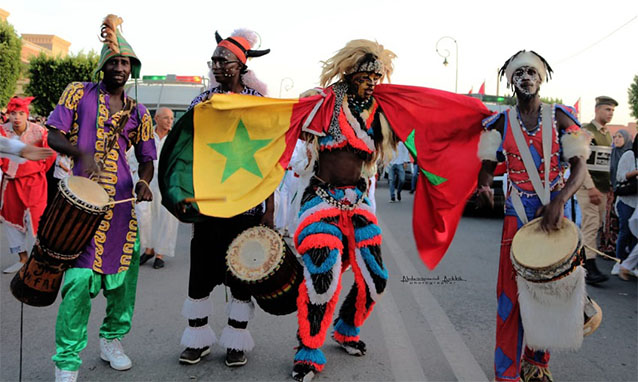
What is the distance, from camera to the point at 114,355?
13.4 ft

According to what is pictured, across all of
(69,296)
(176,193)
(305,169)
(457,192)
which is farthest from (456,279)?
(69,296)

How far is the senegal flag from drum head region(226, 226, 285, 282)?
1.04 feet

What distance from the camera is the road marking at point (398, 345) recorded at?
404 centimetres

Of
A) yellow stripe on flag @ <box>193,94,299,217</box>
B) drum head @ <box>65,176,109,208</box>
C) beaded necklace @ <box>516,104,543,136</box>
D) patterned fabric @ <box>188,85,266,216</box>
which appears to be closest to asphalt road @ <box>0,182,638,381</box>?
patterned fabric @ <box>188,85,266,216</box>

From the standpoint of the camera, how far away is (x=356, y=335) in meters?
4.41

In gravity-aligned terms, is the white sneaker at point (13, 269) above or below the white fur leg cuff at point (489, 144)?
below

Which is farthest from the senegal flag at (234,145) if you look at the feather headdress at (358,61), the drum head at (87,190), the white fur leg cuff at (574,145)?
the white fur leg cuff at (574,145)

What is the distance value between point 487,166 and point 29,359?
368 centimetres

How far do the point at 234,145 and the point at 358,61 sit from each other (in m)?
1.14

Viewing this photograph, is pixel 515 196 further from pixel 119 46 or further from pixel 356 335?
pixel 119 46

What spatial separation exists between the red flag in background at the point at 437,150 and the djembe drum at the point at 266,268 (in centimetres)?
108

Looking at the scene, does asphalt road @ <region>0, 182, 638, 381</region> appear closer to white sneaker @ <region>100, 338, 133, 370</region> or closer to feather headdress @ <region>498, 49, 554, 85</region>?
white sneaker @ <region>100, 338, 133, 370</region>

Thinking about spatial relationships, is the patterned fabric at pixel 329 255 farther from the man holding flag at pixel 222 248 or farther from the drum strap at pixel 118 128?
the drum strap at pixel 118 128

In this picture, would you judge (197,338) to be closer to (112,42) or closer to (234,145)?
(234,145)
